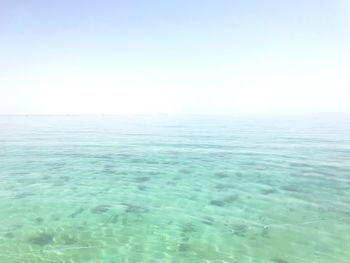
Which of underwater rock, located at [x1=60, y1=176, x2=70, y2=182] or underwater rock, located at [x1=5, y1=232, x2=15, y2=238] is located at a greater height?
underwater rock, located at [x1=60, y1=176, x2=70, y2=182]

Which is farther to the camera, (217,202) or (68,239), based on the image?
(217,202)

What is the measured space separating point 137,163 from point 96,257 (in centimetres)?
1398

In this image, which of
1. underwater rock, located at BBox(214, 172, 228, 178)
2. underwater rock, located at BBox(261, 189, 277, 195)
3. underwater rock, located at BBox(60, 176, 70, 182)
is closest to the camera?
underwater rock, located at BBox(261, 189, 277, 195)

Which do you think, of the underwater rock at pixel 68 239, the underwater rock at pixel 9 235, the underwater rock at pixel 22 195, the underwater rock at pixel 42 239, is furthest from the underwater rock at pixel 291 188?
the underwater rock at pixel 22 195

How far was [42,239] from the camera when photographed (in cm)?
939

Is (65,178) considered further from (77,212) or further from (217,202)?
(217,202)

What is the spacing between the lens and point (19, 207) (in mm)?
12367

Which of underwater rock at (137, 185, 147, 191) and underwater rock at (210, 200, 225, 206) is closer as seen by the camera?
underwater rock at (210, 200, 225, 206)

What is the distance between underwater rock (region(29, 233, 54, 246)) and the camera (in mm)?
9102

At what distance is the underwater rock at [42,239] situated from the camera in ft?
29.9

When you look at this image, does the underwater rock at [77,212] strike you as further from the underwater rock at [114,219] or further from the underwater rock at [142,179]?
the underwater rock at [142,179]

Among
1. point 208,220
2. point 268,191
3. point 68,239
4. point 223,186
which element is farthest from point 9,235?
point 268,191

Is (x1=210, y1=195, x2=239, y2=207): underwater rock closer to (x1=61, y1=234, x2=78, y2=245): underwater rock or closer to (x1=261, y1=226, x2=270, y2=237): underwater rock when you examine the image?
(x1=261, y1=226, x2=270, y2=237): underwater rock

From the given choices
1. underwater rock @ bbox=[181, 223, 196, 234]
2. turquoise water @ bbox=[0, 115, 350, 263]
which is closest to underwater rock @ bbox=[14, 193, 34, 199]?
turquoise water @ bbox=[0, 115, 350, 263]
